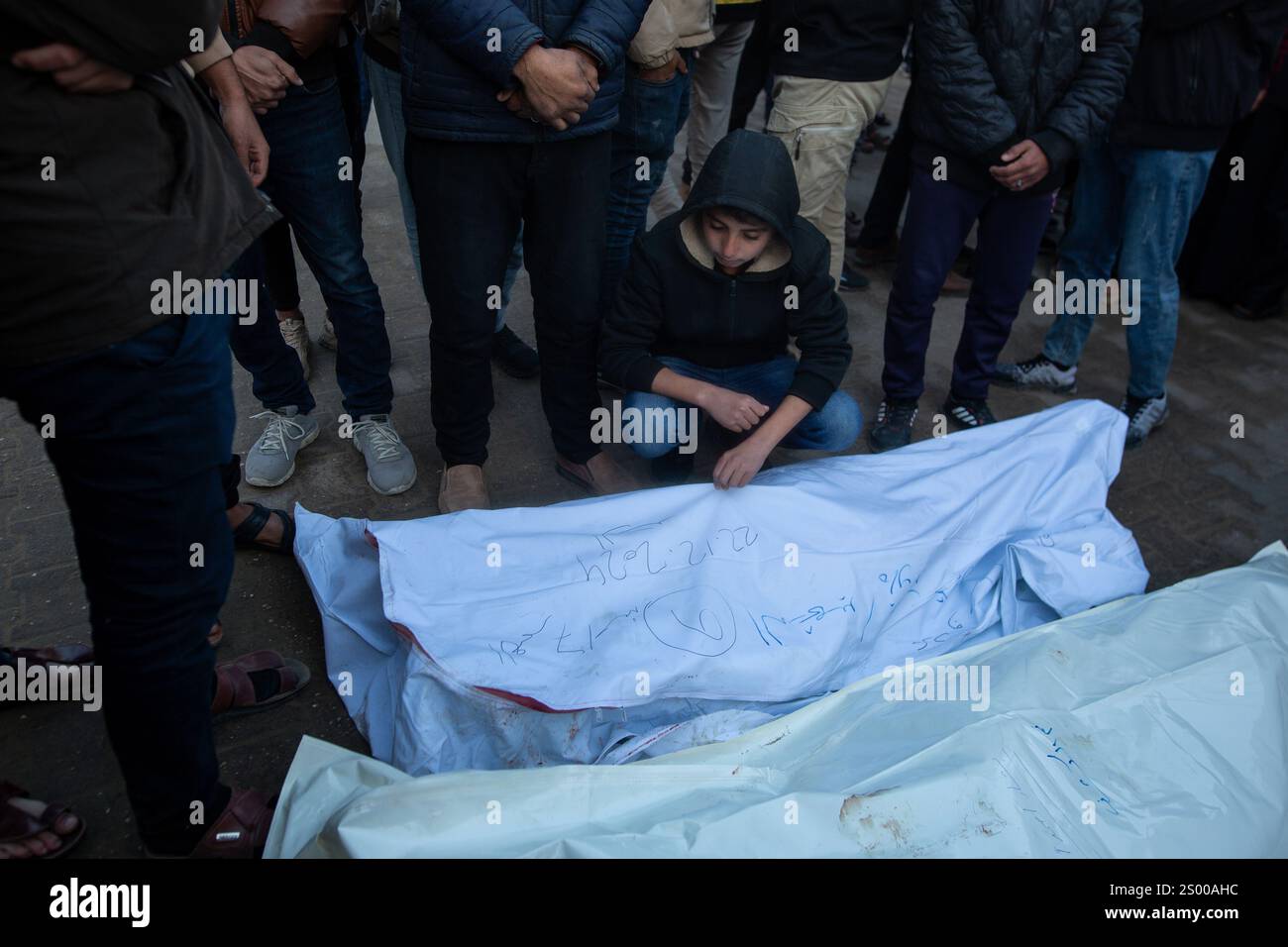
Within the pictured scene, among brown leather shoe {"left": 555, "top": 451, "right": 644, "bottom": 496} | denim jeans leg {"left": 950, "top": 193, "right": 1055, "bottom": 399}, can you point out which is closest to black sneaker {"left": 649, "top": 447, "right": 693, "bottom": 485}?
brown leather shoe {"left": 555, "top": 451, "right": 644, "bottom": 496}

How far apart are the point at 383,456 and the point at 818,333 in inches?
48.2

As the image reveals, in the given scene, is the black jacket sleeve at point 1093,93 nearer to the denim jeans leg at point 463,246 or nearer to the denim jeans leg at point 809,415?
the denim jeans leg at point 809,415

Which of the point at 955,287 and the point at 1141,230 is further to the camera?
the point at 955,287

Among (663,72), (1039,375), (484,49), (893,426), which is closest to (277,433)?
(484,49)

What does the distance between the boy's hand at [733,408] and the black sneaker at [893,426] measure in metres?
0.86

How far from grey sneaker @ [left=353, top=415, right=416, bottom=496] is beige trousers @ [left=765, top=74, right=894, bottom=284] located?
158cm

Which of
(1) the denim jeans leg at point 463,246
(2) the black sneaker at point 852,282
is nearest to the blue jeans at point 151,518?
(1) the denim jeans leg at point 463,246

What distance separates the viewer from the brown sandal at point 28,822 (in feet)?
5.22

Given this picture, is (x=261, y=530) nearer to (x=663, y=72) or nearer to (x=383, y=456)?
(x=383, y=456)

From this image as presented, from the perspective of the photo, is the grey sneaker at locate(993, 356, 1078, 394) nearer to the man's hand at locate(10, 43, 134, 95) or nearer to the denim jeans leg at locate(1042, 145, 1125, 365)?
the denim jeans leg at locate(1042, 145, 1125, 365)

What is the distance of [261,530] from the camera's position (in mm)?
2275
